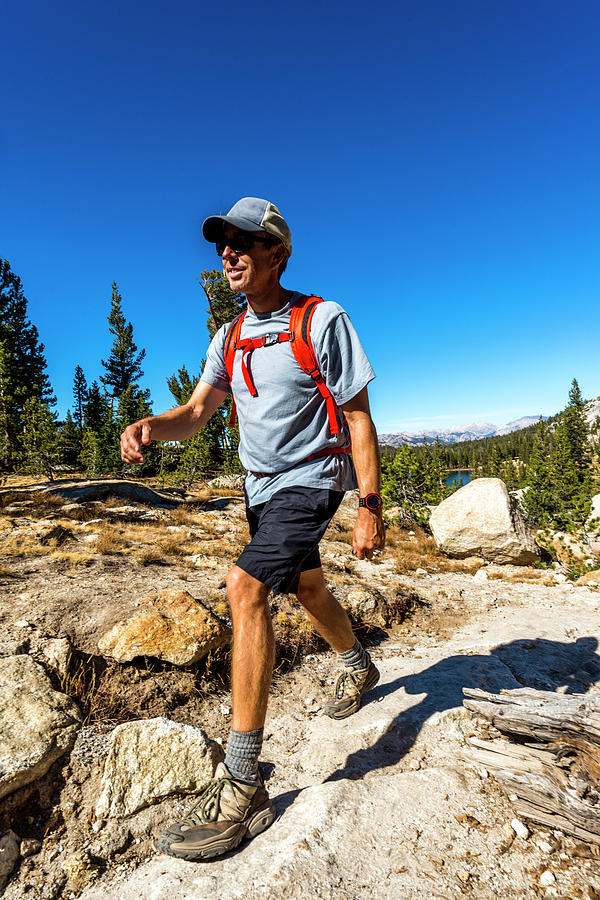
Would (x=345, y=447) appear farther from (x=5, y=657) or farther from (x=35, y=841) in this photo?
(x=5, y=657)

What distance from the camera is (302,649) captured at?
413cm

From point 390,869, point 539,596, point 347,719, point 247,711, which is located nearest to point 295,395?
point 247,711

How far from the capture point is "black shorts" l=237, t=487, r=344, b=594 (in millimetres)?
2154

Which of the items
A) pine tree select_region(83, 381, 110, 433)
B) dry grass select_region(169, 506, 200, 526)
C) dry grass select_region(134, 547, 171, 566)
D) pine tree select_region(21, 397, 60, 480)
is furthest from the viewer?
pine tree select_region(83, 381, 110, 433)

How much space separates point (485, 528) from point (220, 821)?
30.3 feet

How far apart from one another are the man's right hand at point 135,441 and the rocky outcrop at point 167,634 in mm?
1589

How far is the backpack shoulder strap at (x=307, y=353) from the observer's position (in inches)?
95.0

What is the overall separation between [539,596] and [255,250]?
21.3 feet

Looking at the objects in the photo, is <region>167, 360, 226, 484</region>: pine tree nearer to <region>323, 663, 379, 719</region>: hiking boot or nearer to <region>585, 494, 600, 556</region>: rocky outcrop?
<region>585, 494, 600, 556</region>: rocky outcrop

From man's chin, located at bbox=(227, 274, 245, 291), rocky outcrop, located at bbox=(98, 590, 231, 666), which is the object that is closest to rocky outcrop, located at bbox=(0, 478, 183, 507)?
rocky outcrop, located at bbox=(98, 590, 231, 666)

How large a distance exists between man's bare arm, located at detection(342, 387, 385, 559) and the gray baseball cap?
105cm

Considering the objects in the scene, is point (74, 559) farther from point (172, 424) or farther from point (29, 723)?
point (172, 424)

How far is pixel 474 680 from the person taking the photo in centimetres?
349

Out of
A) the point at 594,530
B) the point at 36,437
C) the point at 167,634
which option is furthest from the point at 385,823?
the point at 36,437
